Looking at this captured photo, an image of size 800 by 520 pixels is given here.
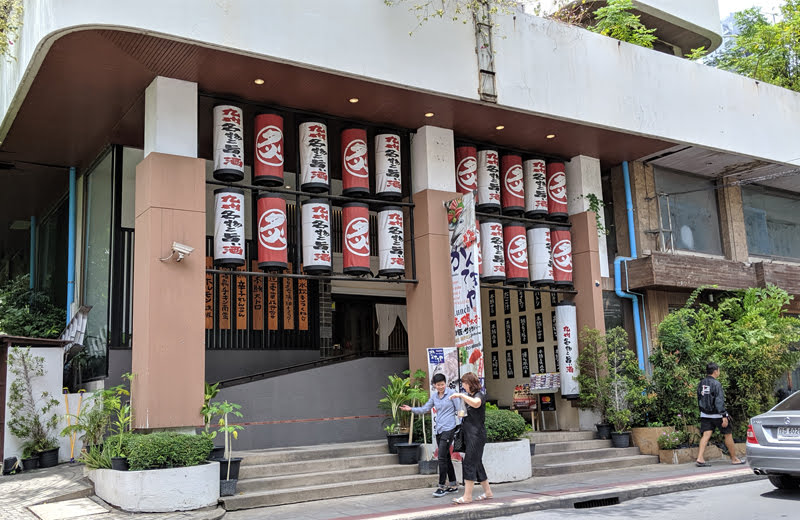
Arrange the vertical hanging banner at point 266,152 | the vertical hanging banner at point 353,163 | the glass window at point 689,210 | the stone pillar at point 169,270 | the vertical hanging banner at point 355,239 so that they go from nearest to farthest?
the stone pillar at point 169,270 < the vertical hanging banner at point 266,152 < the vertical hanging banner at point 355,239 < the vertical hanging banner at point 353,163 < the glass window at point 689,210

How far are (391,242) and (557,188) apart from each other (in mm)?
4259

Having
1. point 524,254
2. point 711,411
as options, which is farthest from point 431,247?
point 711,411

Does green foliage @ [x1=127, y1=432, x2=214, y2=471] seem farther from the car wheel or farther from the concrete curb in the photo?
the car wheel

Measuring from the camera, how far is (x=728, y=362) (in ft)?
44.9

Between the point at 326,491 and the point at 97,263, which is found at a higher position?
the point at 97,263

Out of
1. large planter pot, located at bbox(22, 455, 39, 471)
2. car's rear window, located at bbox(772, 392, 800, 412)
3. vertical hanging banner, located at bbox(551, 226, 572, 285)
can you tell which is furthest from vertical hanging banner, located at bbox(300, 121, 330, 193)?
car's rear window, located at bbox(772, 392, 800, 412)

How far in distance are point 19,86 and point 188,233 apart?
3.50 m

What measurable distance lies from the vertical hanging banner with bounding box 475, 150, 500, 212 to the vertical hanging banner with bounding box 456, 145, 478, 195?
0.23 metres

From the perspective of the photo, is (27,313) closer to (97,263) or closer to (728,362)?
(97,263)

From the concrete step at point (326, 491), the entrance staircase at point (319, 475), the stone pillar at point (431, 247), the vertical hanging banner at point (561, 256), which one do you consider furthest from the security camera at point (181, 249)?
the vertical hanging banner at point (561, 256)

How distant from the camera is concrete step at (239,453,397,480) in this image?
33.8 ft

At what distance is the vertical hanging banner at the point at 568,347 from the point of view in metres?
14.4

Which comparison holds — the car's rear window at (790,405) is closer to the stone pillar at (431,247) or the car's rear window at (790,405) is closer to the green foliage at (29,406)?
the stone pillar at (431,247)

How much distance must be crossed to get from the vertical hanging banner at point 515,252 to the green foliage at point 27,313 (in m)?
9.18
